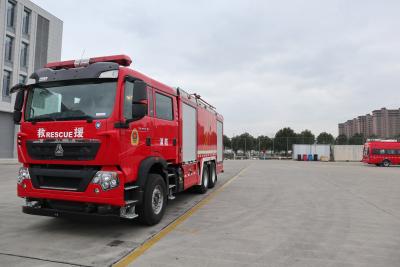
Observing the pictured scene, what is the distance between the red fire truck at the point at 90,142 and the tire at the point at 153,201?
18mm

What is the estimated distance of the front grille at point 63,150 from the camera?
5223mm

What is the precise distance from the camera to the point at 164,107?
714cm

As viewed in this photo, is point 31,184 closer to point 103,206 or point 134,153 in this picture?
point 103,206

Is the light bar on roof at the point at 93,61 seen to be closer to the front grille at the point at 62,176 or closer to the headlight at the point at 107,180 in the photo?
the front grille at the point at 62,176

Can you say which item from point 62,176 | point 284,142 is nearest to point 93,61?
point 62,176

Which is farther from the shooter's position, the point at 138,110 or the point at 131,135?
the point at 131,135

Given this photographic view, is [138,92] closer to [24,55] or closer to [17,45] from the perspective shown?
[17,45]

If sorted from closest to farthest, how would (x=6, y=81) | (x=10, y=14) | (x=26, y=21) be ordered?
(x=6, y=81)
(x=10, y=14)
(x=26, y=21)

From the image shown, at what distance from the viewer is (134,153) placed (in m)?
5.67

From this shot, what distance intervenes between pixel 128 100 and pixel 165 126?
5.33ft

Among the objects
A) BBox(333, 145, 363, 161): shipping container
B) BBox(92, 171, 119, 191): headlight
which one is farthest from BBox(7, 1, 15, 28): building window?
BBox(333, 145, 363, 161): shipping container

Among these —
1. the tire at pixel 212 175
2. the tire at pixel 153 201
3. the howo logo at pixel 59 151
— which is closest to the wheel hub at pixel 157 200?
the tire at pixel 153 201

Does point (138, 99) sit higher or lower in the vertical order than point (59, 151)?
higher

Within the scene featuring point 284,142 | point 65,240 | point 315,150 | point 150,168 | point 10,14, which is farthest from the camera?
point 284,142
